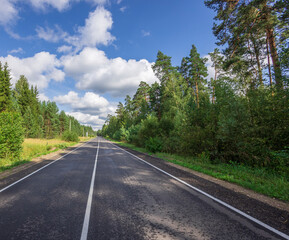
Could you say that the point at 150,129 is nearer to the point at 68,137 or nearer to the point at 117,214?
the point at 117,214

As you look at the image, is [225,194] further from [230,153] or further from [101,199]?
[230,153]

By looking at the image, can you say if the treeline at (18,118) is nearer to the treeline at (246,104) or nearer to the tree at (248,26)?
the treeline at (246,104)

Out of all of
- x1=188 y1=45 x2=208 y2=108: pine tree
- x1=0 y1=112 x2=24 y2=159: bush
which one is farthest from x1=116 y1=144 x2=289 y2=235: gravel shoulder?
x1=188 y1=45 x2=208 y2=108: pine tree

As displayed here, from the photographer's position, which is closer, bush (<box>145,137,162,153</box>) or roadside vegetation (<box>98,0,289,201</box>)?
roadside vegetation (<box>98,0,289,201</box>)

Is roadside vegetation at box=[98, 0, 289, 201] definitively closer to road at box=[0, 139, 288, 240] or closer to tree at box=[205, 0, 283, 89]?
tree at box=[205, 0, 283, 89]

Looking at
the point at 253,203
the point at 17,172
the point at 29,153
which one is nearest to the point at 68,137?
the point at 29,153

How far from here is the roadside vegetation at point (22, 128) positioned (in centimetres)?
1132

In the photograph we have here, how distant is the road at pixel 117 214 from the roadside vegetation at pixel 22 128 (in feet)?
22.6

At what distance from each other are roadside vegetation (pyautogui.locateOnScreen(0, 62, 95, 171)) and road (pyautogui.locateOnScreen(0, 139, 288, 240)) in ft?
22.6

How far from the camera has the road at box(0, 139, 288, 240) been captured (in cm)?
288

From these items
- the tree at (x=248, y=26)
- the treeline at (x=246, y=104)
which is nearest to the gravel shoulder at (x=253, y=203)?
the treeline at (x=246, y=104)

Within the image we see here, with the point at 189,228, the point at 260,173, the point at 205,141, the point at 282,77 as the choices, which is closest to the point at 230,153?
the point at 205,141

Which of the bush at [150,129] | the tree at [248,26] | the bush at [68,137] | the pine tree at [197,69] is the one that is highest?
the pine tree at [197,69]

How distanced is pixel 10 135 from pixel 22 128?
1.26m
